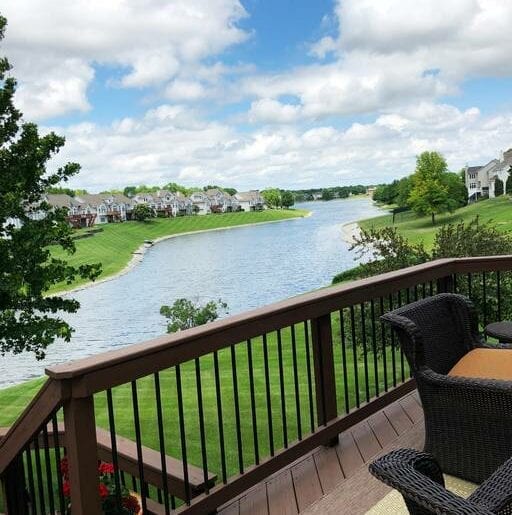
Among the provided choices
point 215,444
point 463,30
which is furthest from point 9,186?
point 463,30

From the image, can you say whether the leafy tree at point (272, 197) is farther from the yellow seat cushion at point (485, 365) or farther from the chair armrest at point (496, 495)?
the chair armrest at point (496, 495)

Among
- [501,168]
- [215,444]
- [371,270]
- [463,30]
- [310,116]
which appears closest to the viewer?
[215,444]

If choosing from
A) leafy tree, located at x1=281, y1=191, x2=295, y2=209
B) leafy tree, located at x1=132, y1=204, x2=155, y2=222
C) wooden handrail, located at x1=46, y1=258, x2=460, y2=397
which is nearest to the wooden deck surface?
wooden handrail, located at x1=46, y1=258, x2=460, y2=397

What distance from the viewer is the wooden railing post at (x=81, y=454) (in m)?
1.93

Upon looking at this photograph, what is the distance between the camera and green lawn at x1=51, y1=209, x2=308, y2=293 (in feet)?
122

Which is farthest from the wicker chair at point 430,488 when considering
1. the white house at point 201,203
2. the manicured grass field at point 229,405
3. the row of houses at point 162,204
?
the white house at point 201,203

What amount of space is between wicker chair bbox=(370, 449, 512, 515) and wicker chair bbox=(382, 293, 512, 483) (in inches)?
48.6

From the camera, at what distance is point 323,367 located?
321 centimetres

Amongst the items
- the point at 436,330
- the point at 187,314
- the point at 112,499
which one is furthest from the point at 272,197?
the point at 112,499

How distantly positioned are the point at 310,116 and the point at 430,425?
2721 inches

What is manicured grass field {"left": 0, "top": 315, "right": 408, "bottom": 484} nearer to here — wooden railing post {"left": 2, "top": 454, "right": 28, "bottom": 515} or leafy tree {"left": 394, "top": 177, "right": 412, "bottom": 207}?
wooden railing post {"left": 2, "top": 454, "right": 28, "bottom": 515}

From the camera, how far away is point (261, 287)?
111ft

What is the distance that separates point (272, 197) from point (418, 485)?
69.5 metres

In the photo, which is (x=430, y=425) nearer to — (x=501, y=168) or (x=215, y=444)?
(x=215, y=444)
